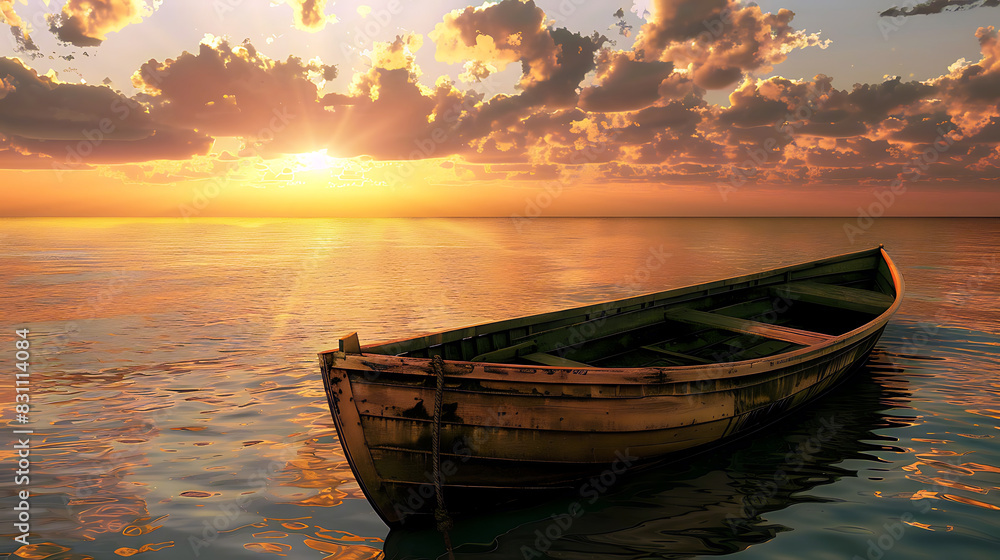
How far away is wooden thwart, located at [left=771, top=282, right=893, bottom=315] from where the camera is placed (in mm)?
10766

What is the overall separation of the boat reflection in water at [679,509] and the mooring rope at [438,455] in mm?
138

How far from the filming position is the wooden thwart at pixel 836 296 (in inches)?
424

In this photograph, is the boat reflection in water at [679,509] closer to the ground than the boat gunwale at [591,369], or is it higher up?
closer to the ground

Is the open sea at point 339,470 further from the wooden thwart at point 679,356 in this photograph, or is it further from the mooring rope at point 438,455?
the wooden thwart at point 679,356

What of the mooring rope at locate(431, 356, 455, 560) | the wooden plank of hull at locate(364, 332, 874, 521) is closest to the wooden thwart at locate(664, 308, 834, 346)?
the wooden plank of hull at locate(364, 332, 874, 521)

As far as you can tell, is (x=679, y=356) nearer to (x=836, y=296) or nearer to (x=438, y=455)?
(x=438, y=455)

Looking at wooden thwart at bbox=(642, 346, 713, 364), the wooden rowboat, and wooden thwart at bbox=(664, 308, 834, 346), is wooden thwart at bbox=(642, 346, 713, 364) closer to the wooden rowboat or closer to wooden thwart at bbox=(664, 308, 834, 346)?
wooden thwart at bbox=(664, 308, 834, 346)

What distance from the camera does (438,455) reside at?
4914 mm

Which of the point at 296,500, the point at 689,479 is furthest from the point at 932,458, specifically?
the point at 296,500

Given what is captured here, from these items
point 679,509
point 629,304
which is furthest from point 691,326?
point 679,509

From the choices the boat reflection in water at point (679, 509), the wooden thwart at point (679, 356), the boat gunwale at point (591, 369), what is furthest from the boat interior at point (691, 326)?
the boat reflection in water at point (679, 509)

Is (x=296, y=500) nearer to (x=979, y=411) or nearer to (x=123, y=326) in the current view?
(x=979, y=411)

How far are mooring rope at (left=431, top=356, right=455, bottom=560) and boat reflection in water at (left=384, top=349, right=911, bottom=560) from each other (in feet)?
0.45

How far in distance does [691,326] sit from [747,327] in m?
1.06
